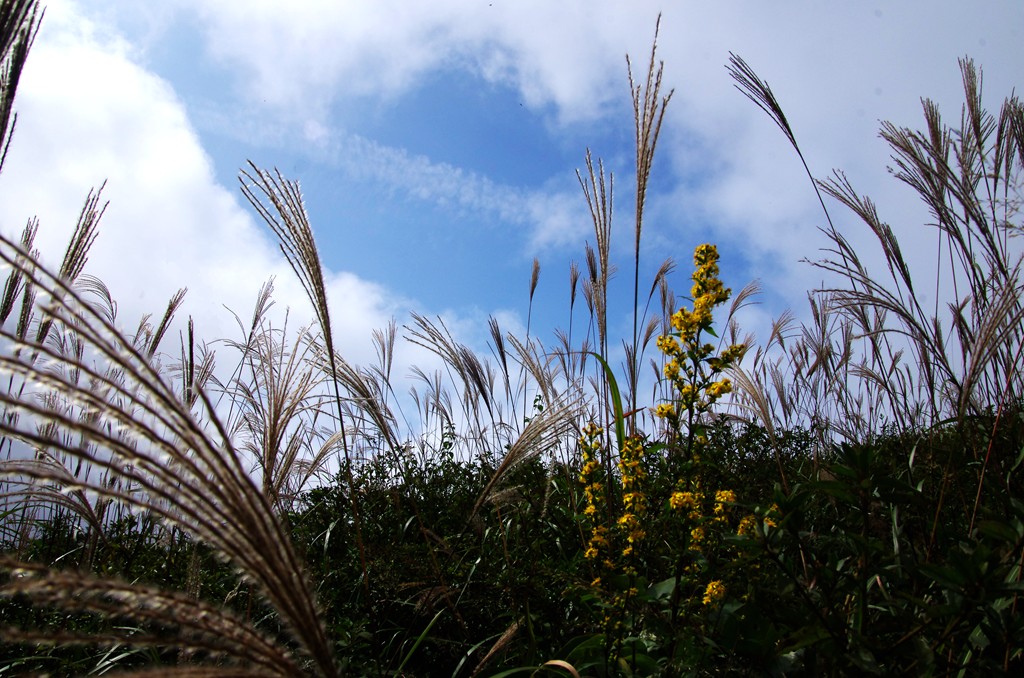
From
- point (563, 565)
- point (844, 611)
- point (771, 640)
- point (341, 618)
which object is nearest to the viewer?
point (771, 640)

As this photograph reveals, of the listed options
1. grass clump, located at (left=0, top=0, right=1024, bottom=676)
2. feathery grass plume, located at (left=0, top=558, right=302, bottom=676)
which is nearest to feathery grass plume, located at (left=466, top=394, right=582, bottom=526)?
grass clump, located at (left=0, top=0, right=1024, bottom=676)

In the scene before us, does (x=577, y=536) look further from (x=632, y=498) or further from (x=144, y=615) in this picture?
(x=144, y=615)

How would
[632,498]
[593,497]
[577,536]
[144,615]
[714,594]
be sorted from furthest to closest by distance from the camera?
[577,536]
[593,497]
[632,498]
[714,594]
[144,615]

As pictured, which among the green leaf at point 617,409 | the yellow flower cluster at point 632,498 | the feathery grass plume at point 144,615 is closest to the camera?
the feathery grass plume at point 144,615

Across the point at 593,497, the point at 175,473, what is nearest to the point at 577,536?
the point at 593,497

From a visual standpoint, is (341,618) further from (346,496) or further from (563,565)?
(346,496)

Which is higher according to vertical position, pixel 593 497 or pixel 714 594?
pixel 593 497

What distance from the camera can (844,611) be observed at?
155cm

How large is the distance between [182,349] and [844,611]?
8.58ft

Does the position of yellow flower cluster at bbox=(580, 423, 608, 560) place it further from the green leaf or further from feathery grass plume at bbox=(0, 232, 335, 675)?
feathery grass plume at bbox=(0, 232, 335, 675)

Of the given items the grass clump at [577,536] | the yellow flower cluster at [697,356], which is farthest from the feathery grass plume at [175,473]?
the yellow flower cluster at [697,356]

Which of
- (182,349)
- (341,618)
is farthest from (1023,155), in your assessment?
(182,349)

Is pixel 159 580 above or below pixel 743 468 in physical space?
below

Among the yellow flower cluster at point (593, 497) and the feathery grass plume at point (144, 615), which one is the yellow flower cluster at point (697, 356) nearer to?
the yellow flower cluster at point (593, 497)
